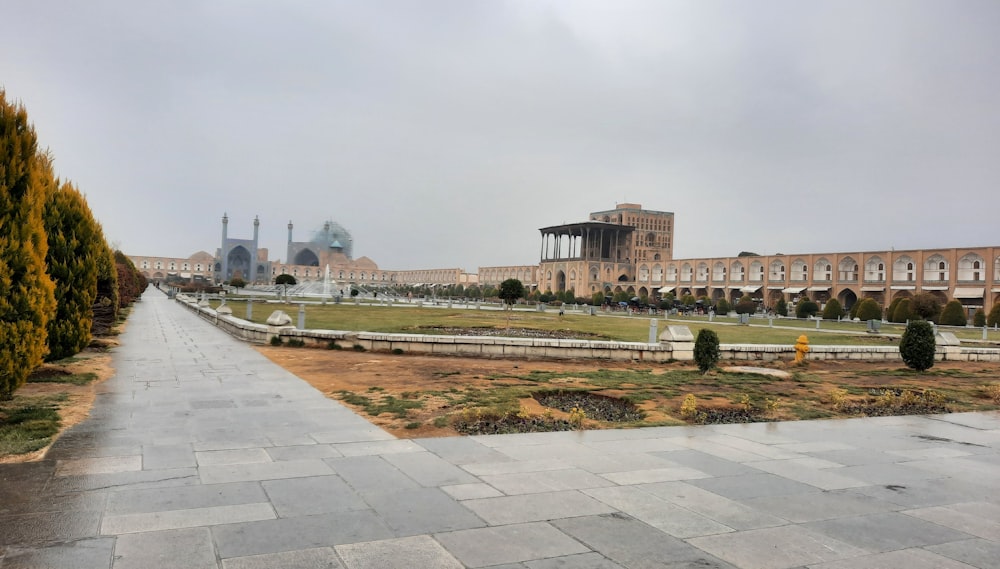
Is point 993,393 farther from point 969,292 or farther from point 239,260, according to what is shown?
point 239,260

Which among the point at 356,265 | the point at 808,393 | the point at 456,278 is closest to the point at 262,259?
the point at 356,265

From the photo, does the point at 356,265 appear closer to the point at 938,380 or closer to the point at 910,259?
the point at 910,259

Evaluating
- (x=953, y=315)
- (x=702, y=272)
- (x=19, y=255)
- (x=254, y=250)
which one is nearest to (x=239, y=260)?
(x=254, y=250)

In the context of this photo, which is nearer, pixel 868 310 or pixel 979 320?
pixel 979 320

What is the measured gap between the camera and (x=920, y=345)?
41.1 ft

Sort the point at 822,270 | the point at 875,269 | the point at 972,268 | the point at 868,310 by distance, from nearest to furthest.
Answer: the point at 868,310 < the point at 972,268 < the point at 875,269 < the point at 822,270

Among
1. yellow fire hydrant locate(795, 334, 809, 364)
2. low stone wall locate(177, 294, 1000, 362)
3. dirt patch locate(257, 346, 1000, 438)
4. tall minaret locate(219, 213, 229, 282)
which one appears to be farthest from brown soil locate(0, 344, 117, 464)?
tall minaret locate(219, 213, 229, 282)

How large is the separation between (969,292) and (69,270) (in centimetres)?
5153

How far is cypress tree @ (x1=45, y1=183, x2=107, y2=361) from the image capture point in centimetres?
813

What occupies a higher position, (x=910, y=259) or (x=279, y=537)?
(x=910, y=259)

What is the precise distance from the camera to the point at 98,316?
13266 mm

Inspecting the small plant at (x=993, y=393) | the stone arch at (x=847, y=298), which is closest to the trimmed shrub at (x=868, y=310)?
the stone arch at (x=847, y=298)

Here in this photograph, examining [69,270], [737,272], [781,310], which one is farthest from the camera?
[737,272]

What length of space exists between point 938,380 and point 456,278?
4297 inches
